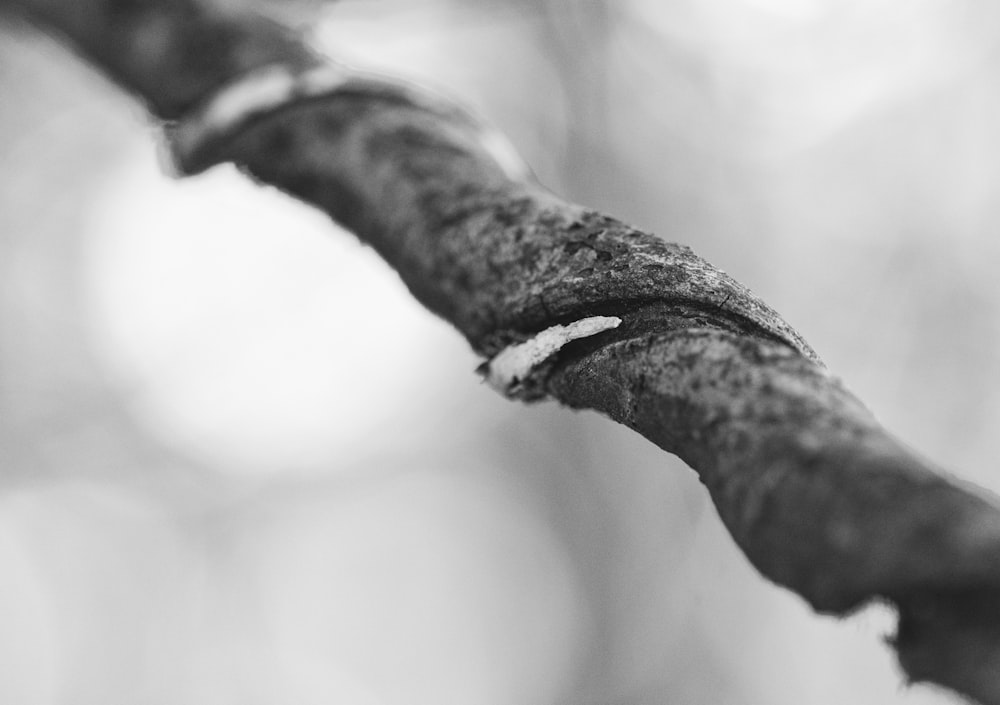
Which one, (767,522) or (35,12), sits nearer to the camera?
(767,522)

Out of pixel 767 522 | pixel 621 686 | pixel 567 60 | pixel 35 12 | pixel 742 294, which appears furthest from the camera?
pixel 621 686

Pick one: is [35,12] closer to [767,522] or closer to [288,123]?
[288,123]

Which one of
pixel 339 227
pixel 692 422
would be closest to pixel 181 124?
pixel 339 227

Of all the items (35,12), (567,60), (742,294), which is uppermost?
(567,60)

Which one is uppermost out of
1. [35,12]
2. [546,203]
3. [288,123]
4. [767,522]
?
[35,12]

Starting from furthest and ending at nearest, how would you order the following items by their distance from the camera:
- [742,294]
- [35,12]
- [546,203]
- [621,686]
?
[621,686] < [35,12] < [546,203] < [742,294]

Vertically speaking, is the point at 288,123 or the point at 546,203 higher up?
the point at 288,123

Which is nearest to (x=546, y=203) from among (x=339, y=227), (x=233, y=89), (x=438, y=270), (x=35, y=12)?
(x=438, y=270)

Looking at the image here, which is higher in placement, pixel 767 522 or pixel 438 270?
pixel 438 270

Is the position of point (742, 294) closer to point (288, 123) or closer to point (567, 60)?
point (288, 123)
